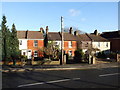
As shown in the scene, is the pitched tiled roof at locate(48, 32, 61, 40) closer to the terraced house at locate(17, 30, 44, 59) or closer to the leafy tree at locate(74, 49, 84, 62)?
the terraced house at locate(17, 30, 44, 59)

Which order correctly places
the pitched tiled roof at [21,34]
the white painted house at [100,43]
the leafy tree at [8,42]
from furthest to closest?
the white painted house at [100,43]
the pitched tiled roof at [21,34]
the leafy tree at [8,42]

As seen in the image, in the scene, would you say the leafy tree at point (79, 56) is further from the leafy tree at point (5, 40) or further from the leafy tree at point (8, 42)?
the leafy tree at point (5, 40)

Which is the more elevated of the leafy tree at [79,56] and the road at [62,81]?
the leafy tree at [79,56]

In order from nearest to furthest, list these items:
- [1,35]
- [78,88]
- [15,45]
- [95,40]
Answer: [78,88] < [1,35] < [15,45] < [95,40]

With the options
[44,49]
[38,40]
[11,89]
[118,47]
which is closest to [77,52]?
[44,49]

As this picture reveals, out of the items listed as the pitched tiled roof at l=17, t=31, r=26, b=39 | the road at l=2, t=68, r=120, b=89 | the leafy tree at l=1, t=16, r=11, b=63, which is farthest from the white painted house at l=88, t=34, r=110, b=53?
the road at l=2, t=68, r=120, b=89

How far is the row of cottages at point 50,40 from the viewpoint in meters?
38.9

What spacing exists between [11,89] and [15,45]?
84.8ft

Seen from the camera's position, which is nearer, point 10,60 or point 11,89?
point 11,89

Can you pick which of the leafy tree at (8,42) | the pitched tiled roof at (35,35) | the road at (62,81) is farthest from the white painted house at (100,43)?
the road at (62,81)

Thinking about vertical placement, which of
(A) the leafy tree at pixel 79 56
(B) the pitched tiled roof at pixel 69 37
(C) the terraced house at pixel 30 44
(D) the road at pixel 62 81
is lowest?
(D) the road at pixel 62 81

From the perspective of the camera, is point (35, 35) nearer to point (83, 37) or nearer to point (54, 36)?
point (54, 36)

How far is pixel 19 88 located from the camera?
31.8 ft

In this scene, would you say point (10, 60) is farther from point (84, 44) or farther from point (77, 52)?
point (84, 44)
